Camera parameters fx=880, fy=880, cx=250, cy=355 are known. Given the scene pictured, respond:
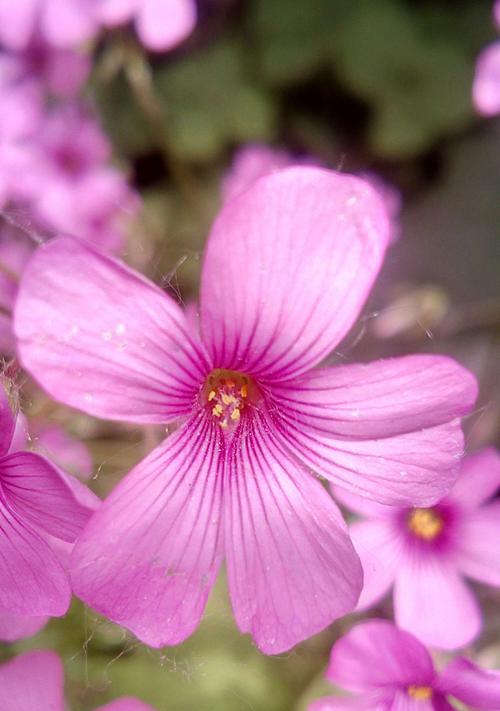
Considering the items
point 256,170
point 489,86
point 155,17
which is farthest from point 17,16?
point 489,86

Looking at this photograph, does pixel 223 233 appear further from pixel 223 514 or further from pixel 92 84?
pixel 92 84

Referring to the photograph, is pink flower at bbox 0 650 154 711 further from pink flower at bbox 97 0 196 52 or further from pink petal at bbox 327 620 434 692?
pink flower at bbox 97 0 196 52

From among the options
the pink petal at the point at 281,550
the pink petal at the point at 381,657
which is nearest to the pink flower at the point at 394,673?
the pink petal at the point at 381,657

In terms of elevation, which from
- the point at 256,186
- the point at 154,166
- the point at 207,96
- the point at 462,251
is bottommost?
the point at 462,251

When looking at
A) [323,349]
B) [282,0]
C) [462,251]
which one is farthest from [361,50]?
[323,349]

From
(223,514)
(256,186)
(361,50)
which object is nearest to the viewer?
(256,186)

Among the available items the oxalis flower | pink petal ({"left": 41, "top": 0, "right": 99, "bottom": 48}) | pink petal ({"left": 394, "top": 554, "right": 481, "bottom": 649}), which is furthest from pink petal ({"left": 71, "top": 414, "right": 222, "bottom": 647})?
pink petal ({"left": 41, "top": 0, "right": 99, "bottom": 48})

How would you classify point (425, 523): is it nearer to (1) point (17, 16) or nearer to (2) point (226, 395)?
(2) point (226, 395)
